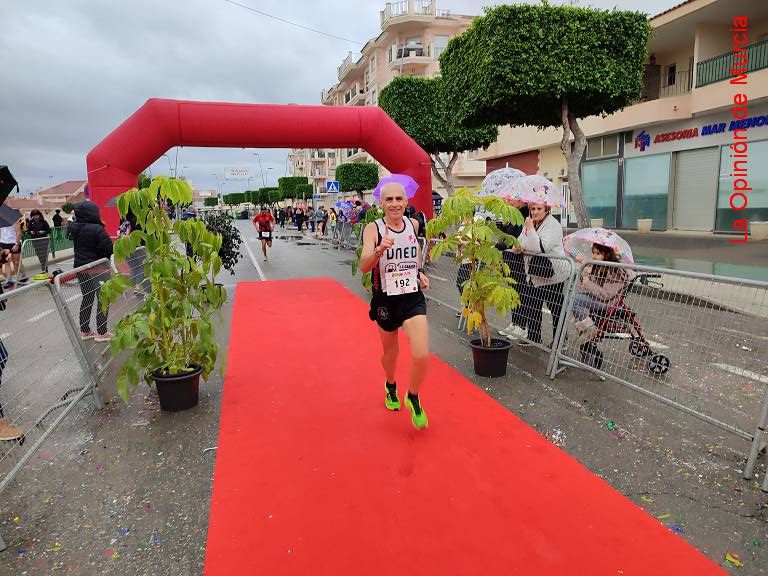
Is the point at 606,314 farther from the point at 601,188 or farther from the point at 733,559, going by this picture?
the point at 601,188

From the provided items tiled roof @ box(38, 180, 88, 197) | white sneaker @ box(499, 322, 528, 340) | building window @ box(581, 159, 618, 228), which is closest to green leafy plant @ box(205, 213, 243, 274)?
white sneaker @ box(499, 322, 528, 340)

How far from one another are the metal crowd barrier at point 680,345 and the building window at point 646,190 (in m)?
17.1

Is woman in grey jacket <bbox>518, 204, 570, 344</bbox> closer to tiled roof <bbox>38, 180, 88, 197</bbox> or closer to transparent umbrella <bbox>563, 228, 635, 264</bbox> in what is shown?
transparent umbrella <bbox>563, 228, 635, 264</bbox>

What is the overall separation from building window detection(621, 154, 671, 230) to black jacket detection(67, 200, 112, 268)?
65.5 ft

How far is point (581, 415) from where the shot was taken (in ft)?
13.1

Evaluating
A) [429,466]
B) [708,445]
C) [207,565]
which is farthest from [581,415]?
[207,565]

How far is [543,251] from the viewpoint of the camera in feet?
16.6

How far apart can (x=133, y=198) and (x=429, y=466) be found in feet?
9.50

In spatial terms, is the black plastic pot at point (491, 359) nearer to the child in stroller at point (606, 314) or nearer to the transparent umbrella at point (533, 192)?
the child in stroller at point (606, 314)

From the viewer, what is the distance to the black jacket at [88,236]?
20.4 feet

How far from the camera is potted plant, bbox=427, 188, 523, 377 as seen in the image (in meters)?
4.40

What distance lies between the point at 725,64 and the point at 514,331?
1656 cm

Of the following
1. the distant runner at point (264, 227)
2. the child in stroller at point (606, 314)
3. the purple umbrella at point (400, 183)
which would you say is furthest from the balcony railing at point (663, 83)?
the purple umbrella at point (400, 183)

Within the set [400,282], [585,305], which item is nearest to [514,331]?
[585,305]
